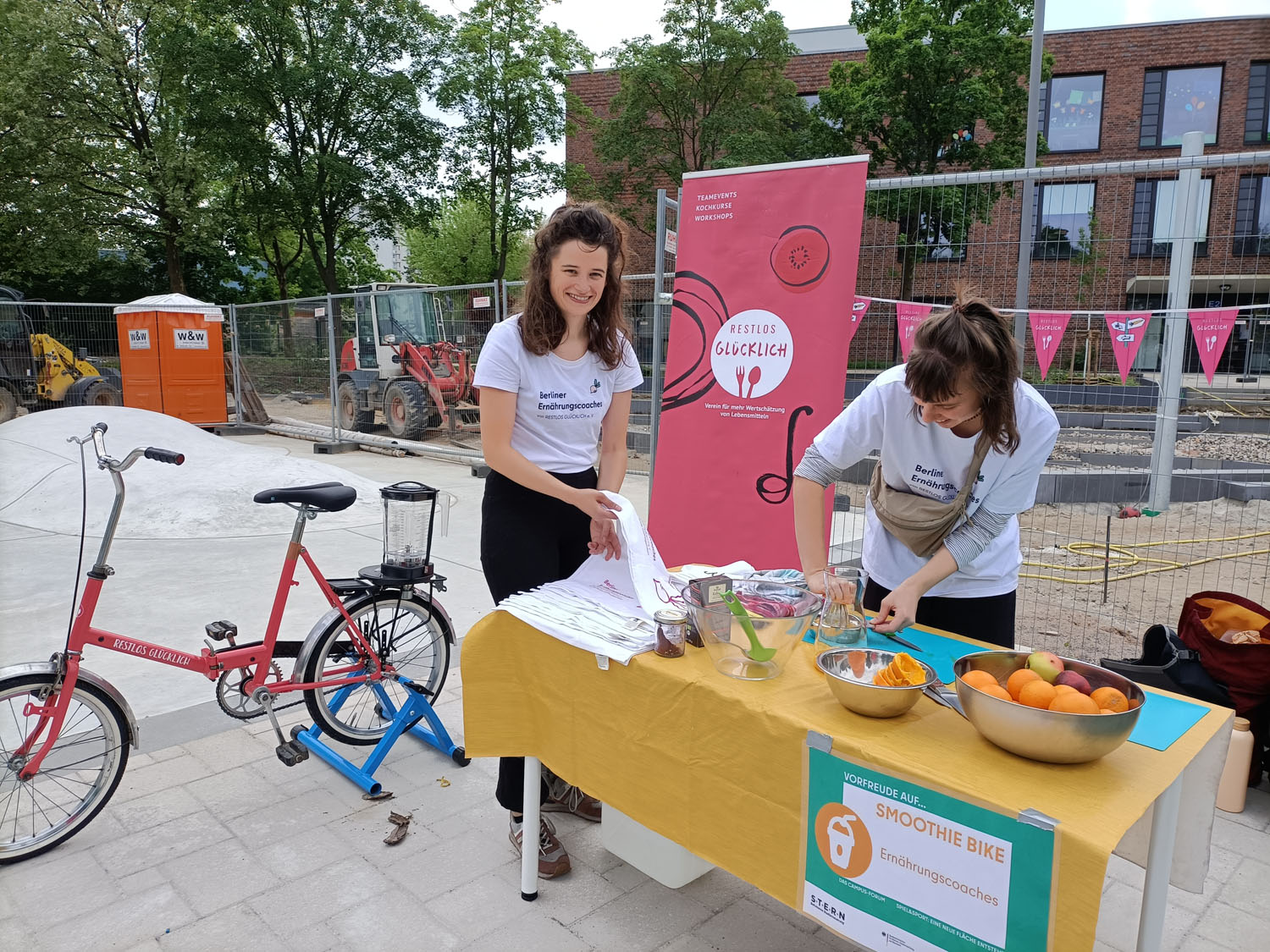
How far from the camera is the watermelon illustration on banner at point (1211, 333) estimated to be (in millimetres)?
6547

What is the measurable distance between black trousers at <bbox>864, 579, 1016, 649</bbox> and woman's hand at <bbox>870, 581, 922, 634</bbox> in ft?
0.75

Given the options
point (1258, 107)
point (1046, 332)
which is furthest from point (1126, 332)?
point (1258, 107)

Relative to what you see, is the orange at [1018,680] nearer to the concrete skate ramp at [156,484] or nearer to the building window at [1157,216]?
the building window at [1157,216]

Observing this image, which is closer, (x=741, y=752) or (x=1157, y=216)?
(x=741, y=752)

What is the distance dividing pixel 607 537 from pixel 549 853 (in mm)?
1006

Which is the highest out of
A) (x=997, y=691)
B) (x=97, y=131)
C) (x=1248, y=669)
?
(x=97, y=131)

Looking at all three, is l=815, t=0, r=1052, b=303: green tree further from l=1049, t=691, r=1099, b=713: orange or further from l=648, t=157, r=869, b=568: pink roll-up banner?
l=1049, t=691, r=1099, b=713: orange

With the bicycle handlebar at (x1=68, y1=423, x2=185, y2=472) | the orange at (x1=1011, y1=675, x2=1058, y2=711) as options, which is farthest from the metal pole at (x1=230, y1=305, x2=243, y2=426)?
the orange at (x1=1011, y1=675, x2=1058, y2=711)

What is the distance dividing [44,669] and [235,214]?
2300 centimetres

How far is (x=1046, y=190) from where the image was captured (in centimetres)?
1909

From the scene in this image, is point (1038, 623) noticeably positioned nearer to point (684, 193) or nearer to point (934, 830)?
point (684, 193)

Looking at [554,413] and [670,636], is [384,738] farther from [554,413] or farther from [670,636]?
[670,636]

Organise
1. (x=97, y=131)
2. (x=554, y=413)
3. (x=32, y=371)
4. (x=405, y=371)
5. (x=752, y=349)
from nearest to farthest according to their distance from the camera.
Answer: (x=554, y=413) < (x=752, y=349) < (x=405, y=371) < (x=32, y=371) < (x=97, y=131)

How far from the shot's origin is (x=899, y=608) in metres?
2.00
